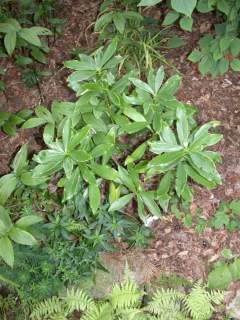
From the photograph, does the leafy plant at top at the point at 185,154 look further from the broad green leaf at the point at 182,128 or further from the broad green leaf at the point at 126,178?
the broad green leaf at the point at 126,178

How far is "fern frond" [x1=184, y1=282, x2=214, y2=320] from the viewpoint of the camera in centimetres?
A: 276

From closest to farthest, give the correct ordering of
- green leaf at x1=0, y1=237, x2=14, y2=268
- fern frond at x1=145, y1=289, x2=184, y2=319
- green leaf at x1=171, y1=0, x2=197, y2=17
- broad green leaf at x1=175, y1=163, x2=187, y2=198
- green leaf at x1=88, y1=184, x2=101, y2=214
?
1. green leaf at x1=171, y1=0, x2=197, y2=17
2. broad green leaf at x1=175, y1=163, x2=187, y2=198
3. green leaf at x1=88, y1=184, x2=101, y2=214
4. green leaf at x1=0, y1=237, x2=14, y2=268
5. fern frond at x1=145, y1=289, x2=184, y2=319

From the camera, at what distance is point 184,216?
3270mm

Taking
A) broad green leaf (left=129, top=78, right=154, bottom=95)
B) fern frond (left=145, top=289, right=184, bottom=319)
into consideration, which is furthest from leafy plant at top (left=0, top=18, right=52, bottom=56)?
fern frond (left=145, top=289, right=184, bottom=319)

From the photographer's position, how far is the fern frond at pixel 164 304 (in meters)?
2.75

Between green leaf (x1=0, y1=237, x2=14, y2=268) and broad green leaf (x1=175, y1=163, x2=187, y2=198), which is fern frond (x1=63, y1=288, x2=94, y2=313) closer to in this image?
green leaf (x1=0, y1=237, x2=14, y2=268)

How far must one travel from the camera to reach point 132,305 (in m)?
2.72

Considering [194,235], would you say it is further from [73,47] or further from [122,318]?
[73,47]

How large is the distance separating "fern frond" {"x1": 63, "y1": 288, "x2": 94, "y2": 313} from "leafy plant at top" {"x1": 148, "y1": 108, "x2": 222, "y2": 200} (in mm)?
1174

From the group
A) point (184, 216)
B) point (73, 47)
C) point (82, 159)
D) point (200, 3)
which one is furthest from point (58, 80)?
point (82, 159)

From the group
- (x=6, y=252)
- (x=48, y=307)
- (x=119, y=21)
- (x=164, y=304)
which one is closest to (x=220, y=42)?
(x=119, y=21)

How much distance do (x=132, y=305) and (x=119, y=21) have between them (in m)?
2.14

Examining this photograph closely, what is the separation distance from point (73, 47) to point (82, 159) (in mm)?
2359

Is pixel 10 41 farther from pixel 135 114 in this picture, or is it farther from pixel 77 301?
pixel 77 301
